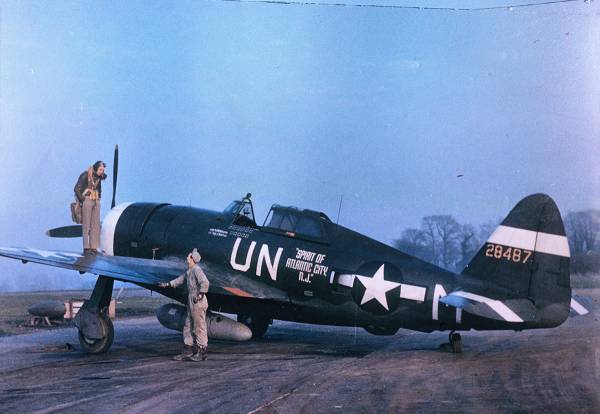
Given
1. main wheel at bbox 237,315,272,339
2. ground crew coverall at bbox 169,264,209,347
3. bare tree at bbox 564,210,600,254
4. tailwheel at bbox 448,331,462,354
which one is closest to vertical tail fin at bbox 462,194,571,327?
tailwheel at bbox 448,331,462,354

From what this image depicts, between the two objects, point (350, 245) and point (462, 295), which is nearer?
point (462, 295)

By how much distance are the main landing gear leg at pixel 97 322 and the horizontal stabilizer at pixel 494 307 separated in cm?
516

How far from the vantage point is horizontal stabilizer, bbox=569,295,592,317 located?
404 inches

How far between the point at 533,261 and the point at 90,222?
675 centimetres

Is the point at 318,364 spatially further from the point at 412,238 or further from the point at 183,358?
the point at 412,238

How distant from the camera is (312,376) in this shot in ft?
28.2

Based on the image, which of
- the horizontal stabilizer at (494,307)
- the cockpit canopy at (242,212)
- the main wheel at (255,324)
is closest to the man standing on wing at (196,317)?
the cockpit canopy at (242,212)

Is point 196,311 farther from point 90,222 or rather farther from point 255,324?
point 255,324

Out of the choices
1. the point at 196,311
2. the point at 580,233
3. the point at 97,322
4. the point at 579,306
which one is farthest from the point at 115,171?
the point at 580,233

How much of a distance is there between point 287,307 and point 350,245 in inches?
56.8

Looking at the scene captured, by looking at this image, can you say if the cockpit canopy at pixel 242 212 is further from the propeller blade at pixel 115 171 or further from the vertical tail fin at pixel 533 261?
the vertical tail fin at pixel 533 261

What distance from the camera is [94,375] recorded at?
29.4 feet

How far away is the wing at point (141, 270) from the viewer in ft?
36.0

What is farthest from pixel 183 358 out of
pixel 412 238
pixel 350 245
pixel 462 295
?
pixel 412 238
